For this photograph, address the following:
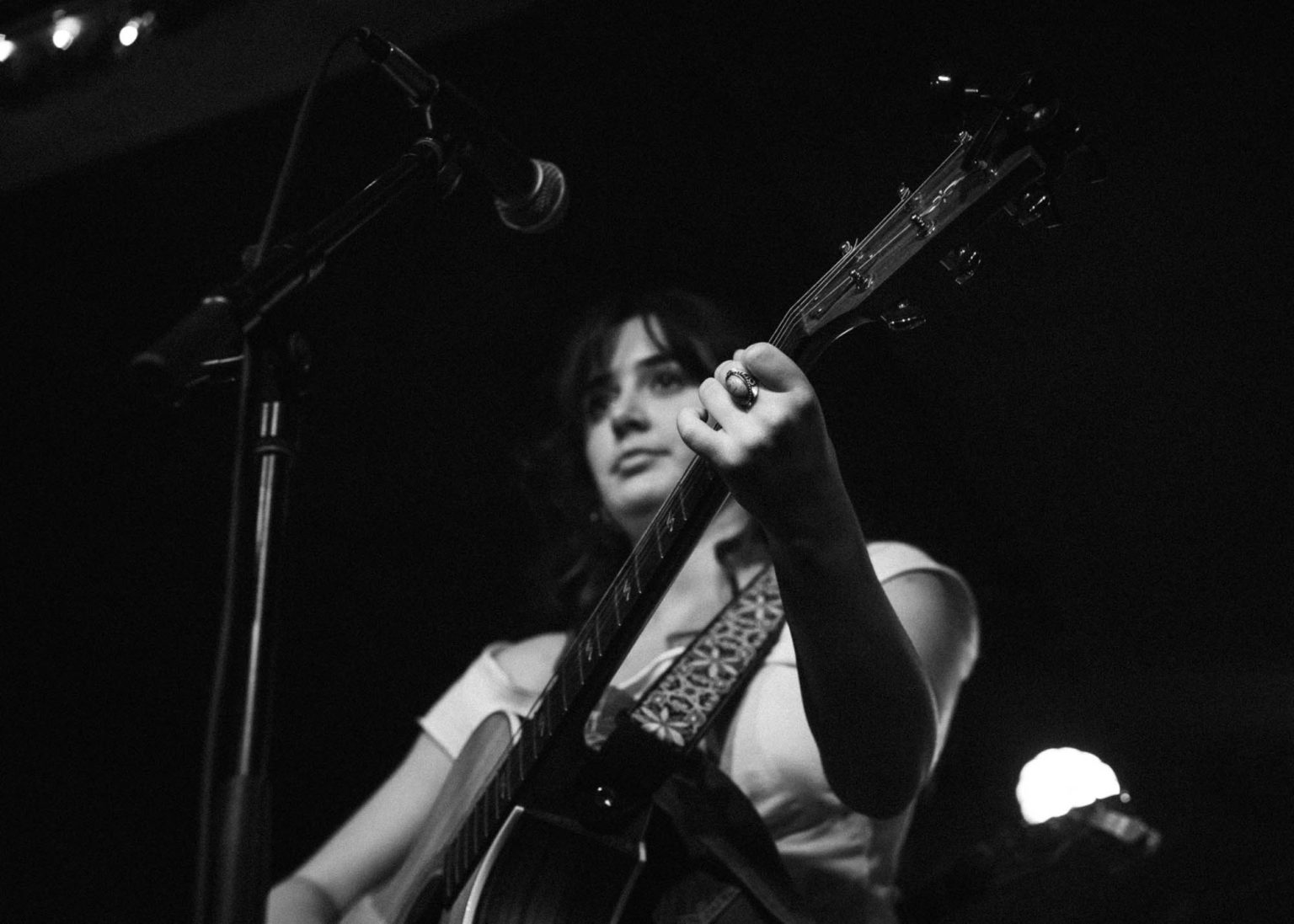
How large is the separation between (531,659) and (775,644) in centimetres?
57

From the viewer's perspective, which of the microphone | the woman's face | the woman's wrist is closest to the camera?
the microphone

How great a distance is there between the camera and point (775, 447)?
1026 millimetres

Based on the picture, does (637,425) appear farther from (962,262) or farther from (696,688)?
(962,262)

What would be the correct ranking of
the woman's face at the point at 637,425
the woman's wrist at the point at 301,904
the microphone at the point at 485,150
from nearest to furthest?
1. the microphone at the point at 485,150
2. the woman's wrist at the point at 301,904
3. the woman's face at the point at 637,425

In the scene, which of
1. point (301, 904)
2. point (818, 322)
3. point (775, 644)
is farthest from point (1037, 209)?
point (301, 904)

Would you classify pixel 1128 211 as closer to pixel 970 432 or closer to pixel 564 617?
pixel 970 432

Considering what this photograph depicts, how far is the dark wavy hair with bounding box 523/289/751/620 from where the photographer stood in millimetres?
2117

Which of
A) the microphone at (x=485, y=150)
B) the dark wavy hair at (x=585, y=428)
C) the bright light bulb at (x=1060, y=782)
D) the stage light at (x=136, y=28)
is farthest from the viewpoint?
the bright light bulb at (x=1060, y=782)

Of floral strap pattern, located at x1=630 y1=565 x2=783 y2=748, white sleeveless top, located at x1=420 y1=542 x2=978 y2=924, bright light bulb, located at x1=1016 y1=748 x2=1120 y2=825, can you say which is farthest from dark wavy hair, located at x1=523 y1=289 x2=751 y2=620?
bright light bulb, located at x1=1016 y1=748 x2=1120 y2=825

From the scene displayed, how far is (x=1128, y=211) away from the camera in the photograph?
6.89ft

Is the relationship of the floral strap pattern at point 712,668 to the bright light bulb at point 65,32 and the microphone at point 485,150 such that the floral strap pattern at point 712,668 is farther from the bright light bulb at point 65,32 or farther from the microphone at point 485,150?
the bright light bulb at point 65,32

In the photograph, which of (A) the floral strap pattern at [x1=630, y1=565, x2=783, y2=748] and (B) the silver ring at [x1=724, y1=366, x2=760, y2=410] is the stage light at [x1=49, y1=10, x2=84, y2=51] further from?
(B) the silver ring at [x1=724, y1=366, x2=760, y2=410]

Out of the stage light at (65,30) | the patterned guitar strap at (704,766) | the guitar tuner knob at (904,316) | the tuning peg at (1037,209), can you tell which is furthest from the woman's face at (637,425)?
the stage light at (65,30)

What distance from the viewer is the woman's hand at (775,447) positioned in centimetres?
103
